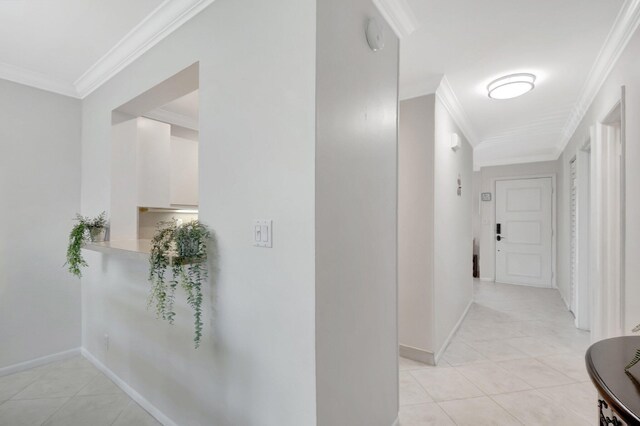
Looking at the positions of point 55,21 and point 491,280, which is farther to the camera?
point 491,280

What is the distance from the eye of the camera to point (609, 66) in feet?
7.30

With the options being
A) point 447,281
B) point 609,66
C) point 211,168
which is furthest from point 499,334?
point 211,168

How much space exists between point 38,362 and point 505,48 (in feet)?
14.7

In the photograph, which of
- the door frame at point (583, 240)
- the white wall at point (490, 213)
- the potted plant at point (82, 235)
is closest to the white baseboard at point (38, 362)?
the potted plant at point (82, 235)

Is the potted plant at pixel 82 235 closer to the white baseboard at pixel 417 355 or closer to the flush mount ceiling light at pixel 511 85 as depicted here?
the white baseboard at pixel 417 355

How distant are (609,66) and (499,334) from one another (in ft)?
8.70

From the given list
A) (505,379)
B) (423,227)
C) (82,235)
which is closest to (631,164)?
(423,227)

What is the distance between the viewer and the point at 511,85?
259 centimetres

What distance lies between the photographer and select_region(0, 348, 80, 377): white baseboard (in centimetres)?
250

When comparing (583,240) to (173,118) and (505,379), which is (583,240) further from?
(173,118)

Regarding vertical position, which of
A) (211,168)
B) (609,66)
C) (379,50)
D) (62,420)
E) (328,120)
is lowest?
(62,420)

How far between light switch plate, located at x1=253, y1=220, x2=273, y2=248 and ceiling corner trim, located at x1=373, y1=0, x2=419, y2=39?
1.26 meters

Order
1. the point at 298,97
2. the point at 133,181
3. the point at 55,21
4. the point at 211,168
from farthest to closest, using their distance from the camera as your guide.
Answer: the point at 133,181, the point at 55,21, the point at 211,168, the point at 298,97

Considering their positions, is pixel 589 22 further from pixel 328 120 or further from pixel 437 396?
pixel 437 396
